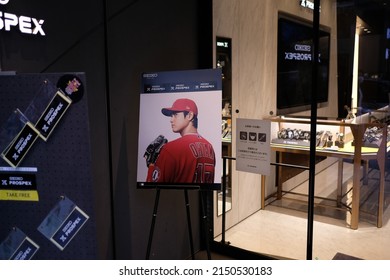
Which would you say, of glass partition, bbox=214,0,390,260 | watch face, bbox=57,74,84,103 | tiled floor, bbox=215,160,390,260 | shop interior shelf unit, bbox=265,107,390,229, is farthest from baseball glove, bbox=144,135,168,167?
tiled floor, bbox=215,160,390,260

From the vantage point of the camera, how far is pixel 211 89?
2.36m

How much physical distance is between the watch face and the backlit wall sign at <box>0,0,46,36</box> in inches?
19.4

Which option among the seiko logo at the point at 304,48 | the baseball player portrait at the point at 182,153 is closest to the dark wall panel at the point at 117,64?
the baseball player portrait at the point at 182,153

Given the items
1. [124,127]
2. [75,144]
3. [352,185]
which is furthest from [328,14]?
[75,144]

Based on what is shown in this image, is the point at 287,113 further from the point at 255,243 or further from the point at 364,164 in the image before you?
the point at 255,243

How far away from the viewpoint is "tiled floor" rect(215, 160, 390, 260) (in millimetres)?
3219

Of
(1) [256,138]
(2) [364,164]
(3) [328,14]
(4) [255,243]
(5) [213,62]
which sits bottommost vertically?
(4) [255,243]

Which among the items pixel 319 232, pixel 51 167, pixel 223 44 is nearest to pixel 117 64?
pixel 51 167

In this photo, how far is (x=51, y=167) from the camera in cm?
182

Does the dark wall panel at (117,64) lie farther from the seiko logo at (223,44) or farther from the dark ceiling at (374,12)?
the dark ceiling at (374,12)

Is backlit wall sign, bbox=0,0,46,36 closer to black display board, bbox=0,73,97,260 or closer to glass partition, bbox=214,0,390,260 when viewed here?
black display board, bbox=0,73,97,260

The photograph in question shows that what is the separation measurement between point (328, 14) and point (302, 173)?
1.45 metres

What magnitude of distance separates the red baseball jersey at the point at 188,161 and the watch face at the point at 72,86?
0.78 metres

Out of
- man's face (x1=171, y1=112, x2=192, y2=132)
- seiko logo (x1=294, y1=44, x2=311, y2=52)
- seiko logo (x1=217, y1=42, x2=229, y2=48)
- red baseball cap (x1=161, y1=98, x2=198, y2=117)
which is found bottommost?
man's face (x1=171, y1=112, x2=192, y2=132)
